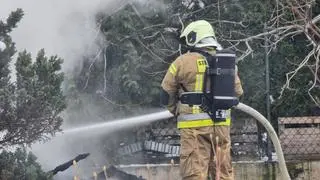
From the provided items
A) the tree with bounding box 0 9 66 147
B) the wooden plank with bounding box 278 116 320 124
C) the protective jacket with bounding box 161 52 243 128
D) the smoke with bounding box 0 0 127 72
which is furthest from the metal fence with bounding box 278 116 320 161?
the tree with bounding box 0 9 66 147

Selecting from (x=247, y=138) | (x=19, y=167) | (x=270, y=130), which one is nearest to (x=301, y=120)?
(x=247, y=138)

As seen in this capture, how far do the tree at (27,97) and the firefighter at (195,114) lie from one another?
1007mm

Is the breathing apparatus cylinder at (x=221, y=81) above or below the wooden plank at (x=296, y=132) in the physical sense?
above

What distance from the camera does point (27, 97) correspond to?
16.9 feet

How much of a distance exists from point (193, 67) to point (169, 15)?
4.55 m

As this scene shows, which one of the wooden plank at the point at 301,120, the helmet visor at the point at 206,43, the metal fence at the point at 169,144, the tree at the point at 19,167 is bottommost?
the tree at the point at 19,167

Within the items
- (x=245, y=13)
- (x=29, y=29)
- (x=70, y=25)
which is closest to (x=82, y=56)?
(x=70, y=25)

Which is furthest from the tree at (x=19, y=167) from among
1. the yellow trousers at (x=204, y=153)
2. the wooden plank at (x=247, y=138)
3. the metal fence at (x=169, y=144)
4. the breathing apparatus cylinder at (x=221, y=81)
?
the wooden plank at (x=247, y=138)

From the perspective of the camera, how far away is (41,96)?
5.20 m

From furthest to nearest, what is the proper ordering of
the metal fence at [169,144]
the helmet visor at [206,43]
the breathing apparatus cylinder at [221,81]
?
the metal fence at [169,144]
the helmet visor at [206,43]
the breathing apparatus cylinder at [221,81]

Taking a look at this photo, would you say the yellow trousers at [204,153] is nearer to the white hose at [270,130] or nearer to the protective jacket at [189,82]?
the protective jacket at [189,82]

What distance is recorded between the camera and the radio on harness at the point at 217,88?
17.5 feet

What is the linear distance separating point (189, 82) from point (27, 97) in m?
1.43

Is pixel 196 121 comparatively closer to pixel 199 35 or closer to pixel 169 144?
pixel 199 35
